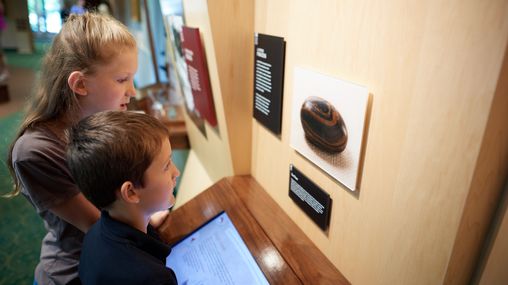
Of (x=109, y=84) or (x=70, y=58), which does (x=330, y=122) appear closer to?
(x=109, y=84)

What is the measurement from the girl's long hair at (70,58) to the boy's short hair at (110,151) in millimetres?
247

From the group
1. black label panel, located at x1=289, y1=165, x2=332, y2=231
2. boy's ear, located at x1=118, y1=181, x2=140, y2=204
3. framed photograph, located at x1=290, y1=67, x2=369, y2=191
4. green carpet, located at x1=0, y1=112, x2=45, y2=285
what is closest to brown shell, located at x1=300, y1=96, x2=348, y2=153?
framed photograph, located at x1=290, y1=67, x2=369, y2=191

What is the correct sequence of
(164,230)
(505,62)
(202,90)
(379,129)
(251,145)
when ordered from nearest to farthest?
1. (505,62)
2. (379,129)
3. (164,230)
4. (251,145)
5. (202,90)

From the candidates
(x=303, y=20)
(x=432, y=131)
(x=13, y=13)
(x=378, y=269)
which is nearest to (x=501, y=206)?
(x=432, y=131)

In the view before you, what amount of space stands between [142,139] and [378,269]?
67cm

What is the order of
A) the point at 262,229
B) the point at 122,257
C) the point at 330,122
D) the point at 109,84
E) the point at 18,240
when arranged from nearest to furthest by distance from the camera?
the point at 122,257 → the point at 330,122 → the point at 109,84 → the point at 262,229 → the point at 18,240

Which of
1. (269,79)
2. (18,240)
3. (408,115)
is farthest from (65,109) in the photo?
(18,240)

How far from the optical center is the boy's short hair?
0.75 metres

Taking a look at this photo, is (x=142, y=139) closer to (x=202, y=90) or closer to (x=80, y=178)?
(x=80, y=178)

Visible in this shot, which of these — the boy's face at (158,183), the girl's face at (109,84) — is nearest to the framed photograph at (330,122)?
the boy's face at (158,183)

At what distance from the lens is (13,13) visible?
10320mm

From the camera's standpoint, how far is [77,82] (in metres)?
0.97

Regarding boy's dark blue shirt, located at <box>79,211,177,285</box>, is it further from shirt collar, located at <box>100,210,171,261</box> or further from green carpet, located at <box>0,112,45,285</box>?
green carpet, located at <box>0,112,45,285</box>

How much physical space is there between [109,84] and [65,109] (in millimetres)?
A: 163
